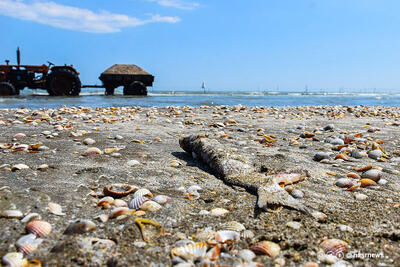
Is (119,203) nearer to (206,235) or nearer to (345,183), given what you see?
(206,235)

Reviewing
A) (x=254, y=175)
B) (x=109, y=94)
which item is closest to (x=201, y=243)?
(x=254, y=175)

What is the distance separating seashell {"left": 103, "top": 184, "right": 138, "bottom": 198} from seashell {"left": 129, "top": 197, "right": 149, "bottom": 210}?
21 cm

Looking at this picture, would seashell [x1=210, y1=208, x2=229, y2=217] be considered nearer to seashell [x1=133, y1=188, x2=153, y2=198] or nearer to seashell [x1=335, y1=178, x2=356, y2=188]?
seashell [x1=133, y1=188, x2=153, y2=198]

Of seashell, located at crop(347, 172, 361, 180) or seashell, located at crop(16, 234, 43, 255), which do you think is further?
seashell, located at crop(347, 172, 361, 180)

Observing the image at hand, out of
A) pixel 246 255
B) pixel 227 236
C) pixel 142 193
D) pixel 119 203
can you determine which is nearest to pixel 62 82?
pixel 142 193

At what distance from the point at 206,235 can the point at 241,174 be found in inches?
46.1

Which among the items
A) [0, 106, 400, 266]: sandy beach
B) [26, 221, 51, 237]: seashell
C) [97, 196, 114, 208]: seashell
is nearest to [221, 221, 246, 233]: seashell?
[0, 106, 400, 266]: sandy beach

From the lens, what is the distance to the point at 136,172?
3203 mm

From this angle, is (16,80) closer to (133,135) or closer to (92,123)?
(92,123)

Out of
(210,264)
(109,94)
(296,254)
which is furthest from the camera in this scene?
(109,94)

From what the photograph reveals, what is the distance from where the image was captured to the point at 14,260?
156cm

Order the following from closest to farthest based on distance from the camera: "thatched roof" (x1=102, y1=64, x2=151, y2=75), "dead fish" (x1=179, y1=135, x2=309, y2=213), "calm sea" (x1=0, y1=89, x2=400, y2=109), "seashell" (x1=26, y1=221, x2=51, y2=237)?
"seashell" (x1=26, y1=221, x2=51, y2=237)
"dead fish" (x1=179, y1=135, x2=309, y2=213)
"calm sea" (x1=0, y1=89, x2=400, y2=109)
"thatched roof" (x1=102, y1=64, x2=151, y2=75)

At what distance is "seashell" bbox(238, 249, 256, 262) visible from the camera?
1.66 m

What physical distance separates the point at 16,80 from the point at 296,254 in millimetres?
21079
